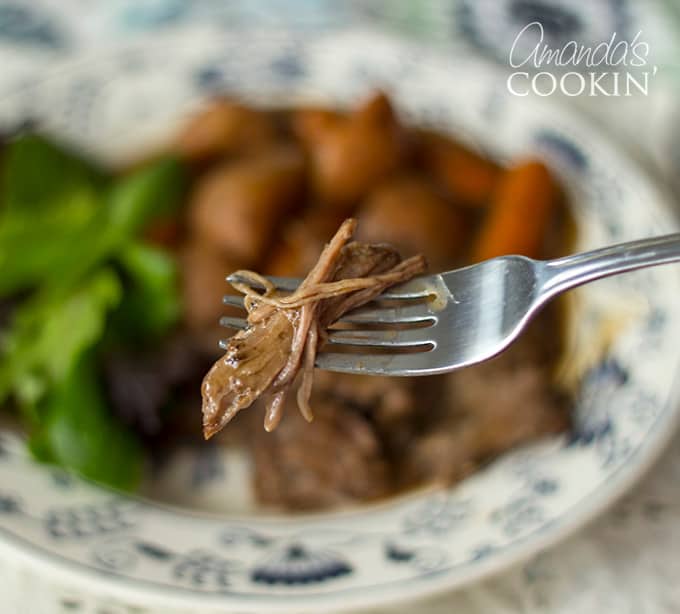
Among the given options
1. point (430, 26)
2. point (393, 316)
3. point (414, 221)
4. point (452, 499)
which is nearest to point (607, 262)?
point (393, 316)

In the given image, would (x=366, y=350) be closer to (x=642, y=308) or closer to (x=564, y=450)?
(x=564, y=450)

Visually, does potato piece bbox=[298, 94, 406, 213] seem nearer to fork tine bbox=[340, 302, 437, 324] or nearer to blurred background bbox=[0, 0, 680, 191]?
blurred background bbox=[0, 0, 680, 191]

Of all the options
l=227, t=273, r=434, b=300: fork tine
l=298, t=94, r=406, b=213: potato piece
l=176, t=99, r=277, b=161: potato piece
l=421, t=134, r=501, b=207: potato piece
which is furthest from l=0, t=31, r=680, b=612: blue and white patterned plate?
l=227, t=273, r=434, b=300: fork tine

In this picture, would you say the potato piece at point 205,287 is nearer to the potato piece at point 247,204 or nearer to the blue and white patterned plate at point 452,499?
the potato piece at point 247,204

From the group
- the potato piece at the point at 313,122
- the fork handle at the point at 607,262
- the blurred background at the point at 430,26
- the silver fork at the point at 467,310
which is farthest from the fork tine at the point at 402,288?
the blurred background at the point at 430,26

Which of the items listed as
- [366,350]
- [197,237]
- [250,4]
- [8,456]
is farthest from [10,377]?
[250,4]

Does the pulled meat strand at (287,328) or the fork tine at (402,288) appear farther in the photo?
the fork tine at (402,288)
